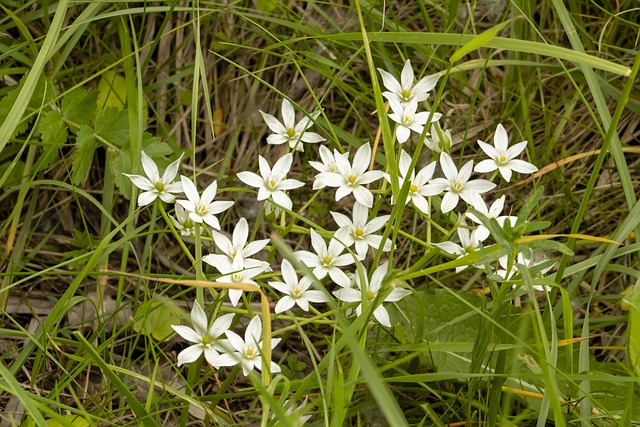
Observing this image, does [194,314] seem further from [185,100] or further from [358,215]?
[185,100]

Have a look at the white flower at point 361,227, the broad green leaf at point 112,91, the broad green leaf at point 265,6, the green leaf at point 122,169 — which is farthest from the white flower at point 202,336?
the broad green leaf at point 265,6

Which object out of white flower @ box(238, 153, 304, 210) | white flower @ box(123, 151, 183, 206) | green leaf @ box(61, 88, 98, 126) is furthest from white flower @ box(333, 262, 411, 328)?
green leaf @ box(61, 88, 98, 126)

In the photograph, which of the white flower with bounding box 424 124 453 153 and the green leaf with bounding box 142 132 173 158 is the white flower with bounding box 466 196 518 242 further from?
the green leaf with bounding box 142 132 173 158

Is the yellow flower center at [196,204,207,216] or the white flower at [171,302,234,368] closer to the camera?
the white flower at [171,302,234,368]

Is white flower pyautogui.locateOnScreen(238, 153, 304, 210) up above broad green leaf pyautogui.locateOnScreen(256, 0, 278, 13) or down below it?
below

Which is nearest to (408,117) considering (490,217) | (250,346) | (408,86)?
(408,86)

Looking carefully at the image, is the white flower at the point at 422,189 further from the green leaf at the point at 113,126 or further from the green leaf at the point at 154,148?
the green leaf at the point at 113,126

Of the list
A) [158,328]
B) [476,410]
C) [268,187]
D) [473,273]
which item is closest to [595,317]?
[473,273]
